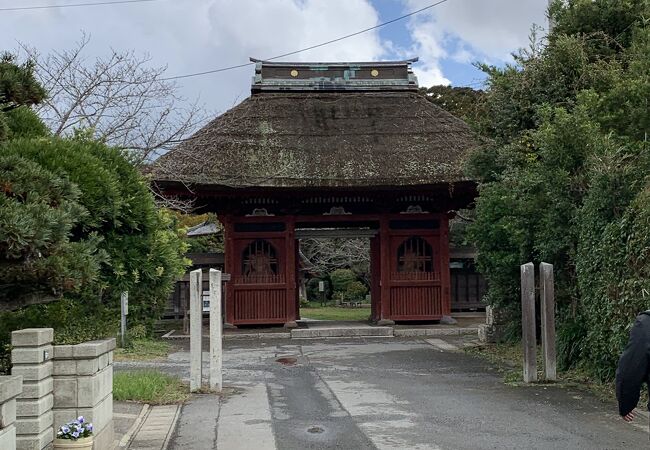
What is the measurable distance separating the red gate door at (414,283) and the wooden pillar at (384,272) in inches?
3.3

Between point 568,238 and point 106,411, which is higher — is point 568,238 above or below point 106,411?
above

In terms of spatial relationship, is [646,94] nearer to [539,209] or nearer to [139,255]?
[539,209]

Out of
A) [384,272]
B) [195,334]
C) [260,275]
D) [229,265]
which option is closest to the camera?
[195,334]

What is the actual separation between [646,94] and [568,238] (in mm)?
2219

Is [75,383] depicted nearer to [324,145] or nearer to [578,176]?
[578,176]

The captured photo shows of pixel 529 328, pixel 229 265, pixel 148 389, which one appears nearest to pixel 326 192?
pixel 229 265

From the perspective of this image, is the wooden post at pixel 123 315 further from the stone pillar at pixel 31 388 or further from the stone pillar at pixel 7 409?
the stone pillar at pixel 7 409

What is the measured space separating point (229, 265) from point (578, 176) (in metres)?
10.2

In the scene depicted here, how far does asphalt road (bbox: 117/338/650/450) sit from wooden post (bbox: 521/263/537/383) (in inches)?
14.4

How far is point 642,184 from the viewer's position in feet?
28.1

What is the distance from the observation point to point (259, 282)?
18047 mm

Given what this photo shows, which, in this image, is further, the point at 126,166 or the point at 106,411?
the point at 106,411

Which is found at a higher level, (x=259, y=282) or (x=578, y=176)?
(x=578, y=176)

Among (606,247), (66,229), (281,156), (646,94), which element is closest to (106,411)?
(66,229)
